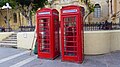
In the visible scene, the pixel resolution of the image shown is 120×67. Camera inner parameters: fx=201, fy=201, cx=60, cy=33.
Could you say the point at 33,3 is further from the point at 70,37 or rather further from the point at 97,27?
the point at 70,37

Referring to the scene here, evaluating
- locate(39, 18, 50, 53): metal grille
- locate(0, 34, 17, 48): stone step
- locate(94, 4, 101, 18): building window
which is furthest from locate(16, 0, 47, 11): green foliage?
locate(94, 4, 101, 18): building window

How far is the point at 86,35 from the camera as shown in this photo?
977 centimetres

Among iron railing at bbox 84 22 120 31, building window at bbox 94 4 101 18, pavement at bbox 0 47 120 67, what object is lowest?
pavement at bbox 0 47 120 67

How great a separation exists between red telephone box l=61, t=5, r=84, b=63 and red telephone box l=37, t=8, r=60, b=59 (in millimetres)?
633

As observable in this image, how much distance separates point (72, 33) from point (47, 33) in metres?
1.24

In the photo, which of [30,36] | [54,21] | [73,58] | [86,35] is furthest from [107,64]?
[30,36]

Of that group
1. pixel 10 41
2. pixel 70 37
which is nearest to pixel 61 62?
pixel 70 37

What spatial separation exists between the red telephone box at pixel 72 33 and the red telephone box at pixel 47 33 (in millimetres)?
633

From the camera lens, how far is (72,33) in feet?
28.4

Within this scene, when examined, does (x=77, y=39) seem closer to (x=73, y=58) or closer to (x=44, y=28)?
(x=73, y=58)

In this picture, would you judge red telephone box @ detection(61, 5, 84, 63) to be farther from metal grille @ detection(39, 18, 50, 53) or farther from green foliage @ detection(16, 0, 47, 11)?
green foliage @ detection(16, 0, 47, 11)

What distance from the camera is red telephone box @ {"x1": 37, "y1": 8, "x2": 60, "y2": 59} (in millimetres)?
8938

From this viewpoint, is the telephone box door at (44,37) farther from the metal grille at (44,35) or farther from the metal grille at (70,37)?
the metal grille at (70,37)

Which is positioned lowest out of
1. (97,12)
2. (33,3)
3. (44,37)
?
(44,37)
